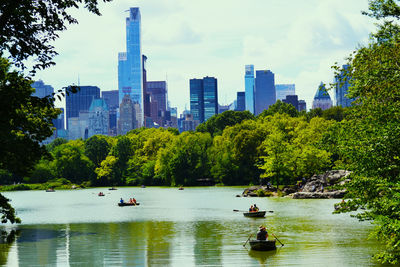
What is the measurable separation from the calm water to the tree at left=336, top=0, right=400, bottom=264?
569 cm

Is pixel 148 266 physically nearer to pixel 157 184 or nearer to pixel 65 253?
pixel 65 253

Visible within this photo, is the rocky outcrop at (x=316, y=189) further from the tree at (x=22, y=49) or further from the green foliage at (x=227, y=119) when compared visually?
the green foliage at (x=227, y=119)

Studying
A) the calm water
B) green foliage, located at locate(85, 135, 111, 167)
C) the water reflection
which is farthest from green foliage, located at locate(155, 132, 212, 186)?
the water reflection

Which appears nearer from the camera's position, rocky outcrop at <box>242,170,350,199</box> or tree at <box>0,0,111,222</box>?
tree at <box>0,0,111,222</box>

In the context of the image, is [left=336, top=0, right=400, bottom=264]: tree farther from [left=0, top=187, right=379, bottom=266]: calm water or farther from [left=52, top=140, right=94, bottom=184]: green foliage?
[left=52, top=140, right=94, bottom=184]: green foliage

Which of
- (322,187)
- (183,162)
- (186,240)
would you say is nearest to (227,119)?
(183,162)

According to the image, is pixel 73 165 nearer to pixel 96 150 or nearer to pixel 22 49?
pixel 96 150

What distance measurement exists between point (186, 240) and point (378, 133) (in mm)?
18761

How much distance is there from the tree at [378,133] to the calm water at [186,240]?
569 centimetres

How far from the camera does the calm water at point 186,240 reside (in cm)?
2884

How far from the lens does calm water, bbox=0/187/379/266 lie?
1136 inches

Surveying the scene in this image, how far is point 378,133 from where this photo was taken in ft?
70.2

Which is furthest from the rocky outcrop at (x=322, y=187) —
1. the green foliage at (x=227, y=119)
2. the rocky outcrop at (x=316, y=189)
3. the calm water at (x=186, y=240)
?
the green foliage at (x=227, y=119)

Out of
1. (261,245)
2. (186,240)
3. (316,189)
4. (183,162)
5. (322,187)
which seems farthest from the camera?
(183,162)
